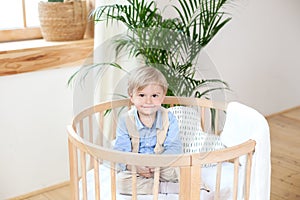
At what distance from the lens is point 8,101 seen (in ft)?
8.03

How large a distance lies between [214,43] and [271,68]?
0.73 metres

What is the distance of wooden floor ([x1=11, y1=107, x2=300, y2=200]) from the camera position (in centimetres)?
264

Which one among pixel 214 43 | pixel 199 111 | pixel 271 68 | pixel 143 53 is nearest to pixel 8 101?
pixel 143 53

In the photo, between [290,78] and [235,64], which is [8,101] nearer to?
[235,64]

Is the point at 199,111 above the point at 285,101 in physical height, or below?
above

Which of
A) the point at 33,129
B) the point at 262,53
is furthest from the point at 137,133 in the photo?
the point at 262,53

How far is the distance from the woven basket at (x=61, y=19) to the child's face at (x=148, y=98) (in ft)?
3.32

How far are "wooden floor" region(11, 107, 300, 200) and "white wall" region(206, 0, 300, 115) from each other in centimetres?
19

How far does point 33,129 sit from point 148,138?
38.1 inches

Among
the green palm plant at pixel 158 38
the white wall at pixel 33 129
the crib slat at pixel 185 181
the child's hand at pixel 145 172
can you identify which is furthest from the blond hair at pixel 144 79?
the white wall at pixel 33 129

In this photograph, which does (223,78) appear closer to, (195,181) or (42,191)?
(42,191)

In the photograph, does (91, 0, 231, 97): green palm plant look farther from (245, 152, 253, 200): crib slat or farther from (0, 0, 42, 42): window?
(245, 152, 253, 200): crib slat

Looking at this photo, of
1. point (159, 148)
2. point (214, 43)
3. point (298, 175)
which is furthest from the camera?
point (214, 43)

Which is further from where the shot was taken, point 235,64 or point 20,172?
point 235,64
